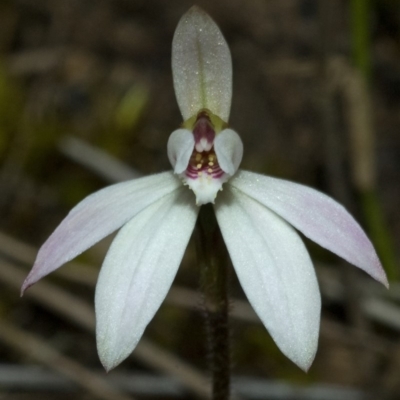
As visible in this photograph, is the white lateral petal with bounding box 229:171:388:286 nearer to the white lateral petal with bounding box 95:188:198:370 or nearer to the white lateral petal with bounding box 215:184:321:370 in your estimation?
the white lateral petal with bounding box 215:184:321:370

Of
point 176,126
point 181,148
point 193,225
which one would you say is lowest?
point 193,225

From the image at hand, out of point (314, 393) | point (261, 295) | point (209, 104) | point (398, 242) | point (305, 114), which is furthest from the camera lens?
point (305, 114)

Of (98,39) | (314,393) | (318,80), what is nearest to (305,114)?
(318,80)

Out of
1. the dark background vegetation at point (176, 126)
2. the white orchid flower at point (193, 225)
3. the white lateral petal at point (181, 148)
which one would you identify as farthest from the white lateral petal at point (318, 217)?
the dark background vegetation at point (176, 126)

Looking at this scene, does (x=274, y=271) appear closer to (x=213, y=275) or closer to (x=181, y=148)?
(x=213, y=275)

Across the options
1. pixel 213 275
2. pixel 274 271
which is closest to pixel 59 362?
pixel 213 275

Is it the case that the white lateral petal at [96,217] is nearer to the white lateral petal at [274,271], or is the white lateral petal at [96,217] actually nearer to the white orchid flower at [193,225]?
the white orchid flower at [193,225]

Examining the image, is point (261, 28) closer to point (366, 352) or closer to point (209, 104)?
point (366, 352)
